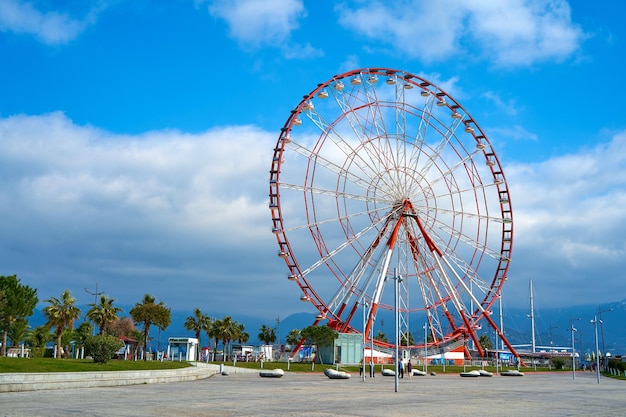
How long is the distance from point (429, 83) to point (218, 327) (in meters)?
49.1

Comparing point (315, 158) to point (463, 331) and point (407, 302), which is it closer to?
point (407, 302)

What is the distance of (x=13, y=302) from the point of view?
57.5 meters

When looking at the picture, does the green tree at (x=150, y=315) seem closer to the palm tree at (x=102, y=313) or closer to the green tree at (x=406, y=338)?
the palm tree at (x=102, y=313)

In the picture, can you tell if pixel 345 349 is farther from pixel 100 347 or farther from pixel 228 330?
pixel 228 330

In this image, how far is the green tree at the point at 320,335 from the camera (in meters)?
60.6

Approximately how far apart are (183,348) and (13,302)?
16.9m

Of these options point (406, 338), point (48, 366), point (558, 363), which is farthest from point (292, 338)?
point (48, 366)

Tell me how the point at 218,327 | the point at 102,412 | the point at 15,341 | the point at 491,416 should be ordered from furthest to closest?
the point at 218,327
the point at 15,341
the point at 491,416
the point at 102,412

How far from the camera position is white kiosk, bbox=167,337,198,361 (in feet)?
215

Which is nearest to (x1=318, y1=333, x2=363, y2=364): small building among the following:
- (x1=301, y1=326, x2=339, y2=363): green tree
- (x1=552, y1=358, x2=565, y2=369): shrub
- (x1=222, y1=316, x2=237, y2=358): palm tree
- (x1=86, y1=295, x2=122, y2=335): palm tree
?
(x1=301, y1=326, x2=339, y2=363): green tree

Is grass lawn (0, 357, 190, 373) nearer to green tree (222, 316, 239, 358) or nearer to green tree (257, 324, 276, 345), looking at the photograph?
green tree (222, 316, 239, 358)

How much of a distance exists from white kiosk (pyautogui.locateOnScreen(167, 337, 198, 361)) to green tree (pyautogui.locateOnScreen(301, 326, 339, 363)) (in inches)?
476

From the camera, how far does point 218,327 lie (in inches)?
3688

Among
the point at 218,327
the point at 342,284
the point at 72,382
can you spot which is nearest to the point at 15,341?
the point at 218,327
